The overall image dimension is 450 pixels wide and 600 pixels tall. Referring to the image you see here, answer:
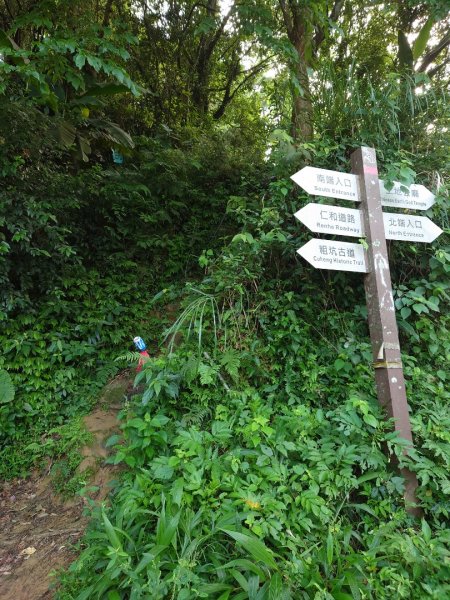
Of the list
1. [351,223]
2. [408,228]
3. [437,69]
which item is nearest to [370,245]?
[351,223]

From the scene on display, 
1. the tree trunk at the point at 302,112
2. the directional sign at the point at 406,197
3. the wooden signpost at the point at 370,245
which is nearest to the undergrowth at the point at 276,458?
the wooden signpost at the point at 370,245

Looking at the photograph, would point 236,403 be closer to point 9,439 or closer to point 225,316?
point 225,316

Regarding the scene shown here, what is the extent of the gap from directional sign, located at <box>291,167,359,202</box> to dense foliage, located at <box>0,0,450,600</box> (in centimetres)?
44

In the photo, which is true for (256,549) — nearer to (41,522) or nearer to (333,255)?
(333,255)

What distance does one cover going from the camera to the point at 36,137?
165 inches

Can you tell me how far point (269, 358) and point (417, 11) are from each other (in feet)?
21.6

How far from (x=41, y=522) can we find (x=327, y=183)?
3.53m

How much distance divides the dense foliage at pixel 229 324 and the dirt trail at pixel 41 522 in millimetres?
166

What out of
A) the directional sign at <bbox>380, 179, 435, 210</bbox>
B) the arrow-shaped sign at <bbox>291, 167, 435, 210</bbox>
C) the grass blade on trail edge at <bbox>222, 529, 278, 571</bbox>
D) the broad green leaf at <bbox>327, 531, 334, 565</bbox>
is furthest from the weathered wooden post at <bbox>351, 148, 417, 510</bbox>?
the grass blade on trail edge at <bbox>222, 529, 278, 571</bbox>

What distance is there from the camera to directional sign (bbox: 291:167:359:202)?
2.69 meters

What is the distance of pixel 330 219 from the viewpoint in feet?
8.88

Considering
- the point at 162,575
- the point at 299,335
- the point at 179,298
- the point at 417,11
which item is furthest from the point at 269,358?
the point at 417,11

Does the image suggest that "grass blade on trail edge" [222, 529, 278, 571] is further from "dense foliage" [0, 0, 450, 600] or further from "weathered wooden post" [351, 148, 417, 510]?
"weathered wooden post" [351, 148, 417, 510]

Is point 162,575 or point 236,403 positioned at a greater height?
point 236,403
